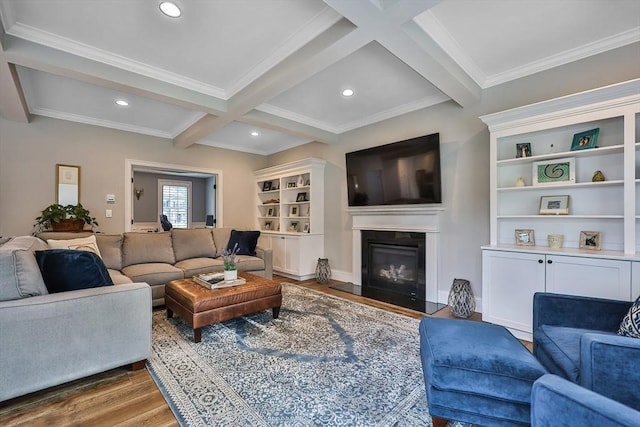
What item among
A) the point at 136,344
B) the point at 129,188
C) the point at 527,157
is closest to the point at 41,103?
the point at 129,188

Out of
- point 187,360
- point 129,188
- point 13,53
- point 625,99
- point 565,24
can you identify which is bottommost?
point 187,360

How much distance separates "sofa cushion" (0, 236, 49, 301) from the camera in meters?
1.70

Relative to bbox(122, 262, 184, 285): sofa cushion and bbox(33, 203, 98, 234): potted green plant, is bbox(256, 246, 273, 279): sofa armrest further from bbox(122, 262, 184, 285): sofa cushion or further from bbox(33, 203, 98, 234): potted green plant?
bbox(33, 203, 98, 234): potted green plant

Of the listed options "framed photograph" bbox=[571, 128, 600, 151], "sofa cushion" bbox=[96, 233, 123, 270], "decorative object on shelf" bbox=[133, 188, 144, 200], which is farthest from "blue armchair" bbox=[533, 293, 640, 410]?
"decorative object on shelf" bbox=[133, 188, 144, 200]

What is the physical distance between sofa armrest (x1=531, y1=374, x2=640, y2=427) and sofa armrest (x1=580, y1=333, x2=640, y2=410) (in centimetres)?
33

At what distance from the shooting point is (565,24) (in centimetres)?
231

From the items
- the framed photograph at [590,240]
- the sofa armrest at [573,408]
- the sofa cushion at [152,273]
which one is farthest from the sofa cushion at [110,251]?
the framed photograph at [590,240]

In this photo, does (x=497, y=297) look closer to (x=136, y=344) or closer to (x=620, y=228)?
(x=620, y=228)

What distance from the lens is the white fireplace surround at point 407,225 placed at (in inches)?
146

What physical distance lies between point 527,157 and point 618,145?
24.9 inches

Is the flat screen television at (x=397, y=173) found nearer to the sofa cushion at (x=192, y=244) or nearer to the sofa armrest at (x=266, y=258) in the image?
the sofa armrest at (x=266, y=258)

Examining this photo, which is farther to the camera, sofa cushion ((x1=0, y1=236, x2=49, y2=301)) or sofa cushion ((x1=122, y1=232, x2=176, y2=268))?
sofa cushion ((x1=122, y1=232, x2=176, y2=268))

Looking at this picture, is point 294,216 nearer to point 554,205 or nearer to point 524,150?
point 524,150

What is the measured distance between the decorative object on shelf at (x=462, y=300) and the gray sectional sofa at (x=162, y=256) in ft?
8.87
